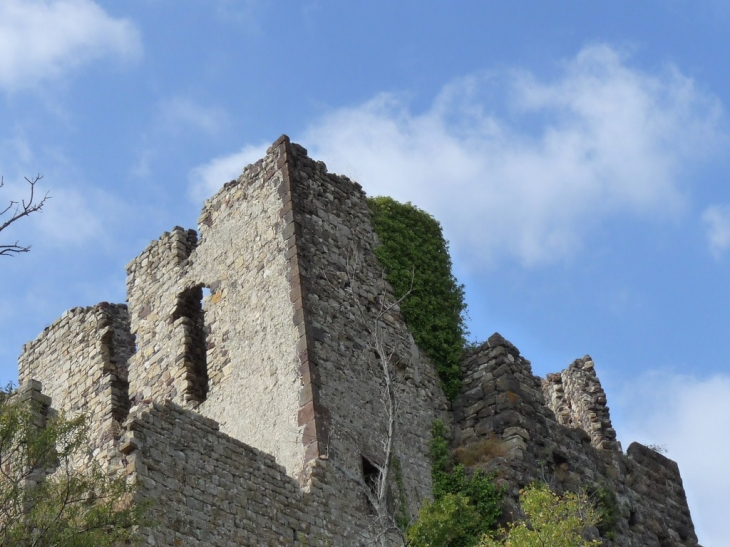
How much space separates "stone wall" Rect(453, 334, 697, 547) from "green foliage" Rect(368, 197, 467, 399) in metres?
0.39

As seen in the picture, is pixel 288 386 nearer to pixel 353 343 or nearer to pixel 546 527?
pixel 353 343

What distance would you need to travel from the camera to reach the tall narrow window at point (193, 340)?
725 inches

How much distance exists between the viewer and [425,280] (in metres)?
19.7

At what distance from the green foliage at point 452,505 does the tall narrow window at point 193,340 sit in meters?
3.33

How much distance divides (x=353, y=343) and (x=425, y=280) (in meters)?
2.44

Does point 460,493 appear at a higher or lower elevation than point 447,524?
higher

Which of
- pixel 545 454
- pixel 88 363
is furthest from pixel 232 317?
pixel 545 454

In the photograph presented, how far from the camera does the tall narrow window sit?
18.4 metres

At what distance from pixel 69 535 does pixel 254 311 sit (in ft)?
22.1

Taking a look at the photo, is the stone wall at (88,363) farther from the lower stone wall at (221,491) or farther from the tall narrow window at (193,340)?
the lower stone wall at (221,491)

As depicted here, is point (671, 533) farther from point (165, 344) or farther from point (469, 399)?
point (165, 344)

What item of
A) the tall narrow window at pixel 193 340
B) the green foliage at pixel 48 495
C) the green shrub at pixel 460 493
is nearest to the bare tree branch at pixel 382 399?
the green shrub at pixel 460 493

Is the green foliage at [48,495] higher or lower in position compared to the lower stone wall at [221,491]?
lower

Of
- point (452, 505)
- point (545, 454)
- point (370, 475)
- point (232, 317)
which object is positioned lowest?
point (452, 505)
